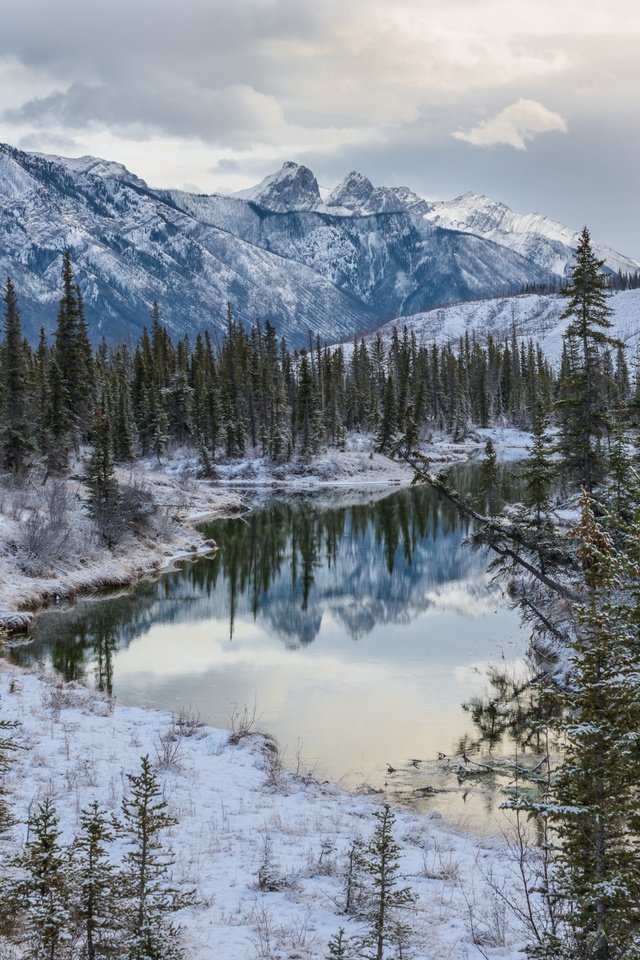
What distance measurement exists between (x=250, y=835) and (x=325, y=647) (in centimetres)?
1734

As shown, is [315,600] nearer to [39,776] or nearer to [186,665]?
[186,665]

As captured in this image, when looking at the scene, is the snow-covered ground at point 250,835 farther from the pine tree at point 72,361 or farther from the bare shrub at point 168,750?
the pine tree at point 72,361

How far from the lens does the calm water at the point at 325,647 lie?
19750 mm

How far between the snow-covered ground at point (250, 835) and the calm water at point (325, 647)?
2307mm

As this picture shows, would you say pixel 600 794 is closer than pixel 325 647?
Yes

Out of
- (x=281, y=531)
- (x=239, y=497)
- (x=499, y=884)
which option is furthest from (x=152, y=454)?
(x=499, y=884)

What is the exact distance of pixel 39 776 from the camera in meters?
13.8

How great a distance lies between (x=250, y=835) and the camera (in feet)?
40.9

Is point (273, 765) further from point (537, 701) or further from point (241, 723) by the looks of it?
point (537, 701)

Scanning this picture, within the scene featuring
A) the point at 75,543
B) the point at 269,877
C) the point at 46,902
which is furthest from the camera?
the point at 75,543

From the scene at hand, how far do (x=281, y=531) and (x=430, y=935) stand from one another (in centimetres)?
4545

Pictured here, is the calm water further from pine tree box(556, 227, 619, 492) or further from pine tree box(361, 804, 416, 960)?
pine tree box(556, 227, 619, 492)

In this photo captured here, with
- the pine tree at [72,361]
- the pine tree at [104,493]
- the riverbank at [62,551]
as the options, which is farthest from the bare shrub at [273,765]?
the pine tree at [72,361]

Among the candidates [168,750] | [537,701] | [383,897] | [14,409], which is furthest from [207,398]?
[383,897]
